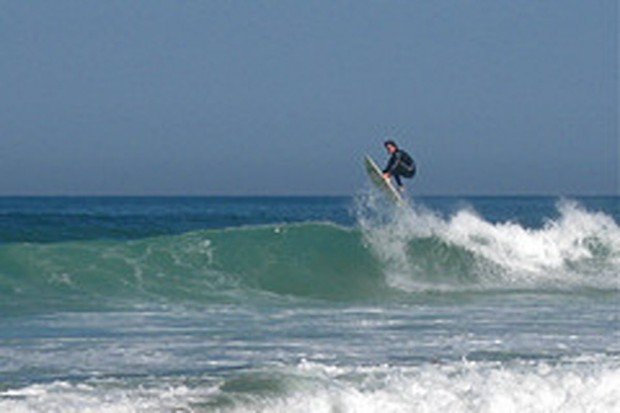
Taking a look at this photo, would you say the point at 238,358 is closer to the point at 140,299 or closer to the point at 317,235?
the point at 140,299

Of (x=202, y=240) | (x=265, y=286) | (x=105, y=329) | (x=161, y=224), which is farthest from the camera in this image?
(x=161, y=224)

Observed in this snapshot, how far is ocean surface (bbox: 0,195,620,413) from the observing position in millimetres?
8453

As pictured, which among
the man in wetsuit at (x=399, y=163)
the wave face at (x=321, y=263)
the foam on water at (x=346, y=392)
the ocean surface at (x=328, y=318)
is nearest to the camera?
the foam on water at (x=346, y=392)

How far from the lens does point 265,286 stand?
16.7 meters

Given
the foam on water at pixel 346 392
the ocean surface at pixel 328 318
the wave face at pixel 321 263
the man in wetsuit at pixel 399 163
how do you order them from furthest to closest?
1. the man in wetsuit at pixel 399 163
2. the wave face at pixel 321 263
3. the ocean surface at pixel 328 318
4. the foam on water at pixel 346 392

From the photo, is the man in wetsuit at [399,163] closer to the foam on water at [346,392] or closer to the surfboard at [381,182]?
the surfboard at [381,182]

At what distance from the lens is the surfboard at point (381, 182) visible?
18984 mm

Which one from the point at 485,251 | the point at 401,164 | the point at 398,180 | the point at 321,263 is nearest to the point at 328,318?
the point at 401,164

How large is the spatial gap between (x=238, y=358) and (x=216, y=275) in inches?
299

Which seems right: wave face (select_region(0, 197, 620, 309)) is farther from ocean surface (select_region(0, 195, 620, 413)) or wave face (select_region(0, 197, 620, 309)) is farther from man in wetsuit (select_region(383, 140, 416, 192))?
man in wetsuit (select_region(383, 140, 416, 192))

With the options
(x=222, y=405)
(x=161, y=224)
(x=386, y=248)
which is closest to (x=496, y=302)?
(x=386, y=248)

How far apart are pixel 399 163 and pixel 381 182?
4.58 feet

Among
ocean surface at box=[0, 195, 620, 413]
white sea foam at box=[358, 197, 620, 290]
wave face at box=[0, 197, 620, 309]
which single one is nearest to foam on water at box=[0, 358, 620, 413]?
ocean surface at box=[0, 195, 620, 413]

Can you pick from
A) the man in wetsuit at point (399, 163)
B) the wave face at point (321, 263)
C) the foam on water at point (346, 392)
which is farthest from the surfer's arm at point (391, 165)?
the foam on water at point (346, 392)
